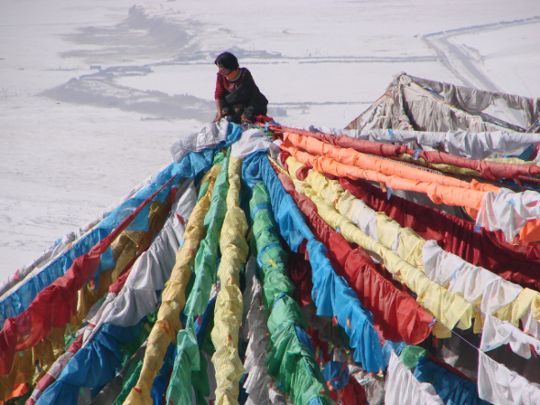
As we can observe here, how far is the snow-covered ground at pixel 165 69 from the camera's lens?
36.8 ft

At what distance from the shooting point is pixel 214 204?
185 inches

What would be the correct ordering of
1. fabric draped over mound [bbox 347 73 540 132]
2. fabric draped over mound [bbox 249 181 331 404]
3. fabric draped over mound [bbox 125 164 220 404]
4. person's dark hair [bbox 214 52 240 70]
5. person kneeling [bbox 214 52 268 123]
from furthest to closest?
fabric draped over mound [bbox 347 73 540 132]
person kneeling [bbox 214 52 268 123]
person's dark hair [bbox 214 52 240 70]
fabric draped over mound [bbox 125 164 220 404]
fabric draped over mound [bbox 249 181 331 404]

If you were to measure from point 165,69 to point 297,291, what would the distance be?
13.3 m

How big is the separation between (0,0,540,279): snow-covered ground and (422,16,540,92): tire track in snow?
4 cm

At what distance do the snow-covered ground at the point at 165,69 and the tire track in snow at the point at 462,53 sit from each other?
0.14 feet

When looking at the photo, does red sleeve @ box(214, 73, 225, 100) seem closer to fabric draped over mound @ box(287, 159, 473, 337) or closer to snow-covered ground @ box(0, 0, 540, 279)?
fabric draped over mound @ box(287, 159, 473, 337)

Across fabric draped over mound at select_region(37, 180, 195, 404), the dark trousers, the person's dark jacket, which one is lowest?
fabric draped over mound at select_region(37, 180, 195, 404)

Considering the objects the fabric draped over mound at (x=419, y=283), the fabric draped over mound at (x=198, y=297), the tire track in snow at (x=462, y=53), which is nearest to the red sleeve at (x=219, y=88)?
the fabric draped over mound at (x=198, y=297)

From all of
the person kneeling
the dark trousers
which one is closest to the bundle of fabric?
the dark trousers

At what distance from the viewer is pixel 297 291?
409 centimetres

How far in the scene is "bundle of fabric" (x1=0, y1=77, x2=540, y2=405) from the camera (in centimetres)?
308

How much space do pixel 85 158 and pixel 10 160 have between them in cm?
123

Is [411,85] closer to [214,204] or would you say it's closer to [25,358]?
[214,204]

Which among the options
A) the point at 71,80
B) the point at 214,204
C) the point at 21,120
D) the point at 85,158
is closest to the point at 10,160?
the point at 85,158
